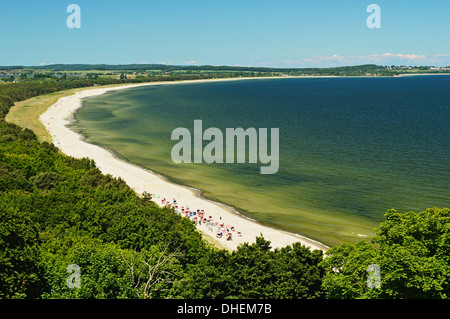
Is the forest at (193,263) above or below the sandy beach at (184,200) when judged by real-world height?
above

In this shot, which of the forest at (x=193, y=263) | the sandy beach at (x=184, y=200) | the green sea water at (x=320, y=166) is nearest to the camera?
the forest at (x=193, y=263)

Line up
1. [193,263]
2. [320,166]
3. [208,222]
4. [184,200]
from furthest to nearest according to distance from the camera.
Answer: [320,166]
[184,200]
[208,222]
[193,263]

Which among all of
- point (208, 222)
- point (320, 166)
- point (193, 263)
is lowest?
point (208, 222)

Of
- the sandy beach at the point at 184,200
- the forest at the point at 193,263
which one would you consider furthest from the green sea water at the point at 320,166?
the forest at the point at 193,263

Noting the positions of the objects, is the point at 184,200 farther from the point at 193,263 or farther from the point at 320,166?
the point at 320,166

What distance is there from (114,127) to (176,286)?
320 feet

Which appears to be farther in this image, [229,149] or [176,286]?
[229,149]

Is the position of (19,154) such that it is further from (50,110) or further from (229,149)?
(50,110)

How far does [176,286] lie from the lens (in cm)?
2369

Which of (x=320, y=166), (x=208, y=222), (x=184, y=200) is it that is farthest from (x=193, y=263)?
Result: (x=320, y=166)

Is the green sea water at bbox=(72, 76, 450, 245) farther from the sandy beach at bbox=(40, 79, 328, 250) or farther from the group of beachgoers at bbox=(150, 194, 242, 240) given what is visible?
the group of beachgoers at bbox=(150, 194, 242, 240)

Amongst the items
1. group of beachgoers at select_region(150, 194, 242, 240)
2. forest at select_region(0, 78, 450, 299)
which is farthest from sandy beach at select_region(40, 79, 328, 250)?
forest at select_region(0, 78, 450, 299)

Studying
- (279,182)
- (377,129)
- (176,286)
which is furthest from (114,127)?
(176,286)

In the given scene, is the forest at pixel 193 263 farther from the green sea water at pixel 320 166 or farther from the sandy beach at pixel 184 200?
the green sea water at pixel 320 166
